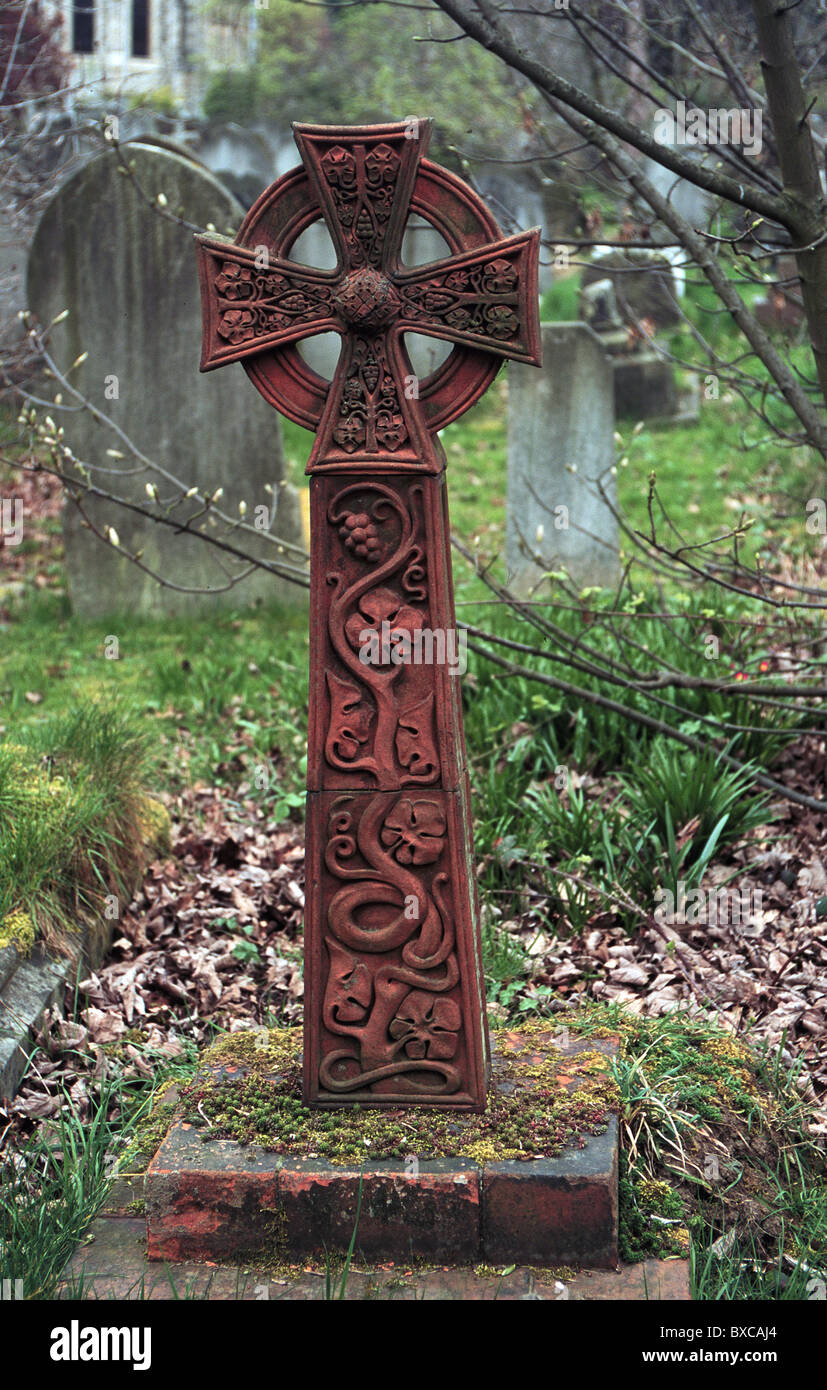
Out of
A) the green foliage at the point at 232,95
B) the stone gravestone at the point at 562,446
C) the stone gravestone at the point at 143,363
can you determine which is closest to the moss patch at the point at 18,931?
the stone gravestone at the point at 143,363

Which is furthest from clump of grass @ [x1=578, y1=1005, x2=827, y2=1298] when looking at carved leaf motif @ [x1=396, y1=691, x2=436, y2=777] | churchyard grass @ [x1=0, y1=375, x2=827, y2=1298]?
carved leaf motif @ [x1=396, y1=691, x2=436, y2=777]

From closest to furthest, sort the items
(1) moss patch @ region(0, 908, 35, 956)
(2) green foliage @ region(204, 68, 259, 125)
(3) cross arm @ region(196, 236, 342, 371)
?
1. (3) cross arm @ region(196, 236, 342, 371)
2. (1) moss patch @ region(0, 908, 35, 956)
3. (2) green foliage @ region(204, 68, 259, 125)

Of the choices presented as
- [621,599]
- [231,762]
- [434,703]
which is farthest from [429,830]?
[621,599]

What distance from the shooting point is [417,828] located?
280 cm

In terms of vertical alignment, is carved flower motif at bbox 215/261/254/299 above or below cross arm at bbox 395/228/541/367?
above

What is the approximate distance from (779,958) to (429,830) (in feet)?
5.73

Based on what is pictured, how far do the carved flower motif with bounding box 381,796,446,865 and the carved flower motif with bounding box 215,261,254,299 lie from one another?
1187 mm

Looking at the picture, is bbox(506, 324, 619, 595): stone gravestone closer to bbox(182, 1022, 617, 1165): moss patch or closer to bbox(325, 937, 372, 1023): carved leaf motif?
bbox(182, 1022, 617, 1165): moss patch

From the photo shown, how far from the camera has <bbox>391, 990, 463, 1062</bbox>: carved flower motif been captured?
9.25 ft

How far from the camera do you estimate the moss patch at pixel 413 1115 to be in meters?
2.71

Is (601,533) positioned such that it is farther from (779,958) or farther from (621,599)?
(779,958)

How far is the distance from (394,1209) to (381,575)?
133cm

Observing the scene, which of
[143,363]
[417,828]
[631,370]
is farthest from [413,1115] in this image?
[631,370]

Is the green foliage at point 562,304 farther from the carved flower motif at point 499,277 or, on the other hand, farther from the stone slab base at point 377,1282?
the stone slab base at point 377,1282
